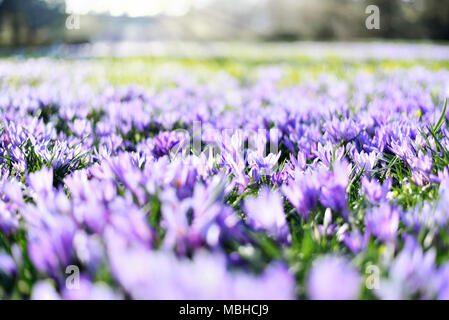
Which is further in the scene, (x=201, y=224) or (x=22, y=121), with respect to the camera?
(x=22, y=121)

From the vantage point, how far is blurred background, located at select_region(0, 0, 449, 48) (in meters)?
27.2

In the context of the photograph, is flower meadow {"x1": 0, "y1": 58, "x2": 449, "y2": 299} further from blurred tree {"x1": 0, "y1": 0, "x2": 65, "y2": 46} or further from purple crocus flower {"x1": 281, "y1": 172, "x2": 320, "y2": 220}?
blurred tree {"x1": 0, "y1": 0, "x2": 65, "y2": 46}

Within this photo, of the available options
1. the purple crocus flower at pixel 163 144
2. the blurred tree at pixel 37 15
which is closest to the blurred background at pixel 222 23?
the blurred tree at pixel 37 15

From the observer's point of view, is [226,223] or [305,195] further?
[305,195]

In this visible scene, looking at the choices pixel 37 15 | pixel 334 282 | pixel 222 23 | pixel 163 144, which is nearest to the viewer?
pixel 334 282

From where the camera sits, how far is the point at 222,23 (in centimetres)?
4494

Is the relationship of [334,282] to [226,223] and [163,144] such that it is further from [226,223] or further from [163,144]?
[163,144]

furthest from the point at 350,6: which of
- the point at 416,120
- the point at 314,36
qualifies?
the point at 416,120

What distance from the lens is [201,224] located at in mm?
937

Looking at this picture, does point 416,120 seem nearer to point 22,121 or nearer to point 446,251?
point 446,251

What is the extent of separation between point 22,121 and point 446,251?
196 centimetres

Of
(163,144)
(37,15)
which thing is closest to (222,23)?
(37,15)

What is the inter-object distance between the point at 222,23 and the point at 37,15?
22.6 meters

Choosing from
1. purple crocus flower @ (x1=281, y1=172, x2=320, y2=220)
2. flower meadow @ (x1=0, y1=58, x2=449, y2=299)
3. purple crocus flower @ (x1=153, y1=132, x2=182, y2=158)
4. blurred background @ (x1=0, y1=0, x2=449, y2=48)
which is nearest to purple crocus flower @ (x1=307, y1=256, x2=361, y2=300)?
flower meadow @ (x1=0, y1=58, x2=449, y2=299)
